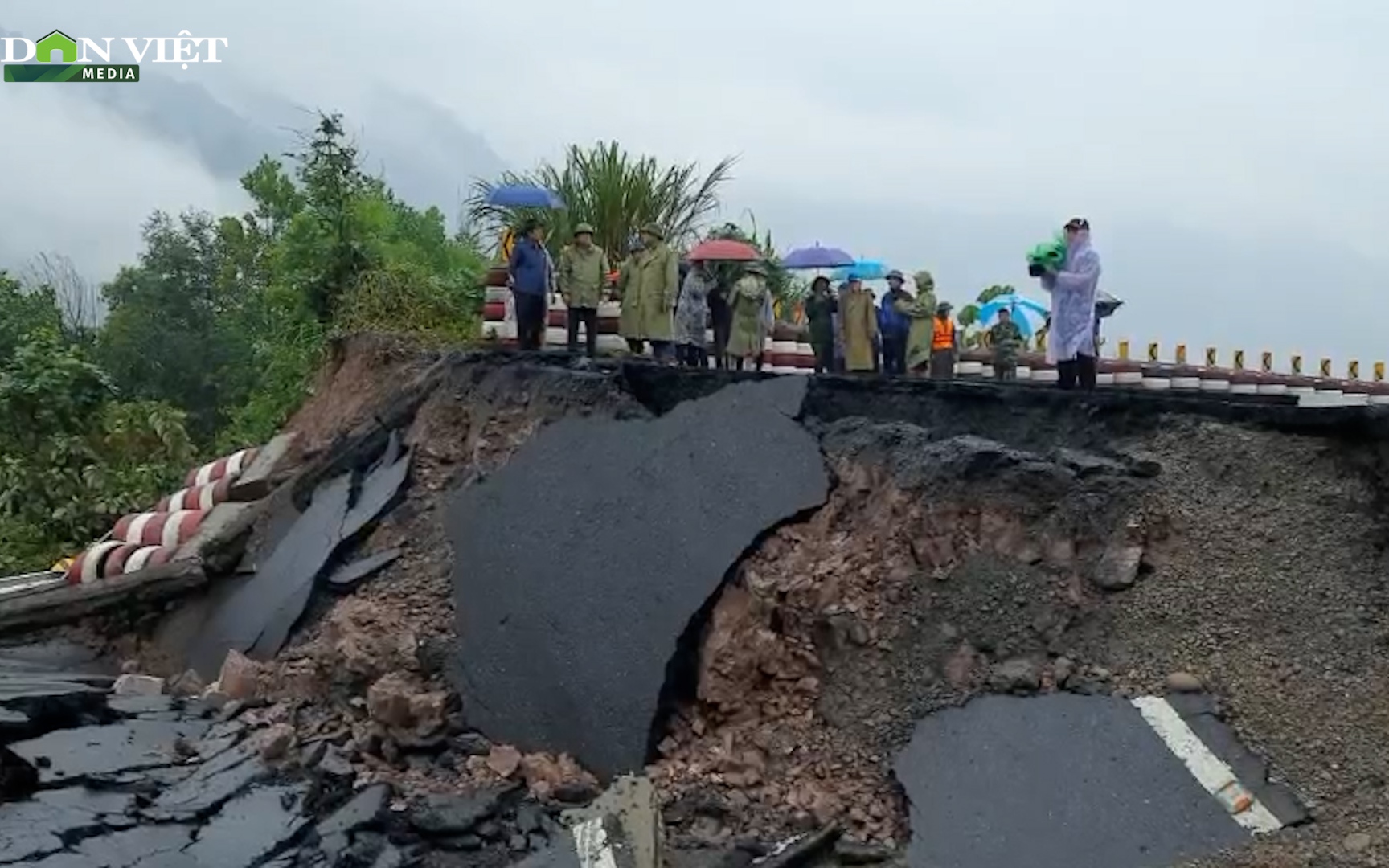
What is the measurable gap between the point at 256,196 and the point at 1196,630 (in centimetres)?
2481

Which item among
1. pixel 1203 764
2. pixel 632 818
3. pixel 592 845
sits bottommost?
pixel 592 845

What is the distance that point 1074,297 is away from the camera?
8297mm

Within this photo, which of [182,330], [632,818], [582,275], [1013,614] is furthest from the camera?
[182,330]

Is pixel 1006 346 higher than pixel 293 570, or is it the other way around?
pixel 1006 346

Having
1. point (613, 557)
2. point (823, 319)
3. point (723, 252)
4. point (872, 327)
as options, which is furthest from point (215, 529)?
point (872, 327)

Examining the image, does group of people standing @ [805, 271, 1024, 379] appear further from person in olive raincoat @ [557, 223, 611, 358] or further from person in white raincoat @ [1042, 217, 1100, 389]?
person in white raincoat @ [1042, 217, 1100, 389]

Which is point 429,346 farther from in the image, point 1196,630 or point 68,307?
point 68,307

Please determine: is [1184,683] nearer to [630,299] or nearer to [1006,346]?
[630,299]

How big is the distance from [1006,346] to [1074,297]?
17.6ft

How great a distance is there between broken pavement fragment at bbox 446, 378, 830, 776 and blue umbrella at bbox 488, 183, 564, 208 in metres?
7.33

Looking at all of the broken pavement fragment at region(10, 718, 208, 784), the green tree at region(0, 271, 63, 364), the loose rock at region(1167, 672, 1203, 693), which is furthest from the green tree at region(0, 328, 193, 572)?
the loose rock at region(1167, 672, 1203, 693)

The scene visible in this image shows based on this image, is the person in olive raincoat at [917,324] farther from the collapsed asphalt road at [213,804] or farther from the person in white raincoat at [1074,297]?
the collapsed asphalt road at [213,804]

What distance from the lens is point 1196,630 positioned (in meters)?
5.39

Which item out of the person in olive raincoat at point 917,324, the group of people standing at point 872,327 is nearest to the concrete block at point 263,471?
the group of people standing at point 872,327
